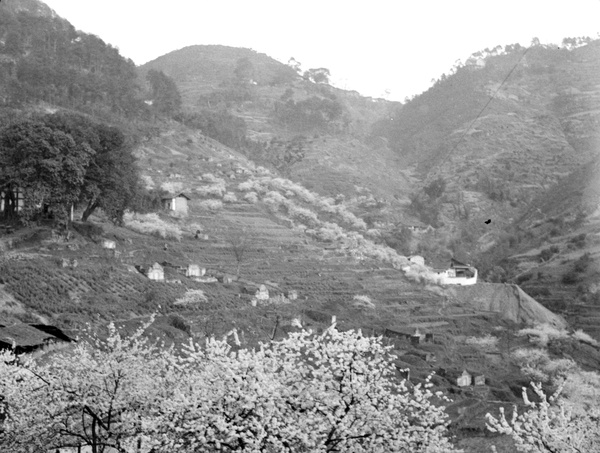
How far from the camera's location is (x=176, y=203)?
4116 cm

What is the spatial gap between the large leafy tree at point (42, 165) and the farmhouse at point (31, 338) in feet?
30.9

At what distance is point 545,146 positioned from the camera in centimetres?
7325

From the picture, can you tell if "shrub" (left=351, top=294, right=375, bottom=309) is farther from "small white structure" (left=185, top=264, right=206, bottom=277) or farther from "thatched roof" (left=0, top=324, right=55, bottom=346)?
"thatched roof" (left=0, top=324, right=55, bottom=346)

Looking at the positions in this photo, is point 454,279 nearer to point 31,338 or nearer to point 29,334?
point 29,334

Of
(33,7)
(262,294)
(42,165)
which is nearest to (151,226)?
(262,294)

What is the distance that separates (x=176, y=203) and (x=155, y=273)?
12.1 meters

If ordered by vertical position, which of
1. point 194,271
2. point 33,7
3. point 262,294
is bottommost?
point 262,294

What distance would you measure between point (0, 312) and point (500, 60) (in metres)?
82.6

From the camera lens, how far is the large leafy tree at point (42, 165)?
28.0 m

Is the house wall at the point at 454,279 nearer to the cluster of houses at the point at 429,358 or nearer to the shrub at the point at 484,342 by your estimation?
the shrub at the point at 484,342

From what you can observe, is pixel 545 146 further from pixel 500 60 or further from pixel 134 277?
pixel 134 277

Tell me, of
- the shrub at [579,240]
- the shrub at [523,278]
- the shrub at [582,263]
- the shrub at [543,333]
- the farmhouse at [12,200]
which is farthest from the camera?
the shrub at [579,240]

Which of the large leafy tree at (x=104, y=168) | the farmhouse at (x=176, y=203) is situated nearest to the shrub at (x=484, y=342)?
the large leafy tree at (x=104, y=168)

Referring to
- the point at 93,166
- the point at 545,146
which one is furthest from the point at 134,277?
the point at 545,146
